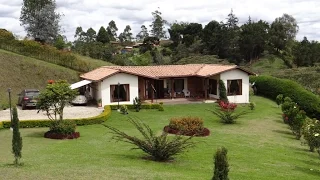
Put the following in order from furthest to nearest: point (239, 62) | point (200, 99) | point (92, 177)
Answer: point (239, 62) < point (200, 99) < point (92, 177)

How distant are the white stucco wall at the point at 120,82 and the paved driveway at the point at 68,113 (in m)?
1.56

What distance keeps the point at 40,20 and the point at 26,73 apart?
65.0ft

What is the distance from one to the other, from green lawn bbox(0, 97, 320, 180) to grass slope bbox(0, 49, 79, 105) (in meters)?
19.5

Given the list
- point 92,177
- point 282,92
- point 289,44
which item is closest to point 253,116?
point 282,92

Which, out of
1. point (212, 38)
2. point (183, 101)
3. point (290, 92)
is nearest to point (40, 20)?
point (212, 38)

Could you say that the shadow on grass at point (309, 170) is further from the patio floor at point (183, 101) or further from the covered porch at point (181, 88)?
the covered porch at point (181, 88)

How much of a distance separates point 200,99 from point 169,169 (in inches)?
937

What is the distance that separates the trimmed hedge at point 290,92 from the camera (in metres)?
36.7

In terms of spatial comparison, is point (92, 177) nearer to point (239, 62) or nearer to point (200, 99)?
point (200, 99)

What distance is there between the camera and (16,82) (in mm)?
43344

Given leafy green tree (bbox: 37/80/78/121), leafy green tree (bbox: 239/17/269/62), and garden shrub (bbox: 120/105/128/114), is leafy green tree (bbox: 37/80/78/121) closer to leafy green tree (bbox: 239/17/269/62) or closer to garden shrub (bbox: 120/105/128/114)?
garden shrub (bbox: 120/105/128/114)

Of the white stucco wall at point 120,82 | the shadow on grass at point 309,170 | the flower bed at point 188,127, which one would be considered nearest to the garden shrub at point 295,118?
the flower bed at point 188,127

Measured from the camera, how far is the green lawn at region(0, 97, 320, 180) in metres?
13.4

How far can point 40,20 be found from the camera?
2472 inches
